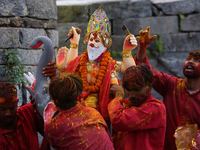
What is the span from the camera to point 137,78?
1863 millimetres

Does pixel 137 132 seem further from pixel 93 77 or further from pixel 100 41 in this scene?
pixel 100 41

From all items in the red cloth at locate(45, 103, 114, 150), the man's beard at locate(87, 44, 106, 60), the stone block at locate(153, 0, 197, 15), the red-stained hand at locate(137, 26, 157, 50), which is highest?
the stone block at locate(153, 0, 197, 15)

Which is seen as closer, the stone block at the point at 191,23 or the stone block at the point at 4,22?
the stone block at the point at 4,22

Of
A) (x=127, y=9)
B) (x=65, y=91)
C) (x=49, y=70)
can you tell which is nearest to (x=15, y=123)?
(x=49, y=70)

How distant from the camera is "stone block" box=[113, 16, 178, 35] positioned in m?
5.48

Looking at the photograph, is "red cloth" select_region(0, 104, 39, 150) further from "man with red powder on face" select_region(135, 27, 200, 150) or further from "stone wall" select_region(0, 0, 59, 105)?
"man with red powder on face" select_region(135, 27, 200, 150)

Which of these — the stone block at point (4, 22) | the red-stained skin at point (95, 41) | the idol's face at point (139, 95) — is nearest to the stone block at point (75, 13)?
the stone block at point (4, 22)

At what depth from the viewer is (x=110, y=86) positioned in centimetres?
279

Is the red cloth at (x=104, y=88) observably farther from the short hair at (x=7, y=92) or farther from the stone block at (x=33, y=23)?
the stone block at (x=33, y=23)

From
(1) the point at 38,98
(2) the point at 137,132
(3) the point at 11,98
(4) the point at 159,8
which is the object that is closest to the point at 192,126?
(2) the point at 137,132

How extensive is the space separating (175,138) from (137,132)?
0.95 meters

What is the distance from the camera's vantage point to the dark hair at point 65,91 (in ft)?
5.39

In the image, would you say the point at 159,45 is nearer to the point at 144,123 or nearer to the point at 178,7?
the point at 178,7

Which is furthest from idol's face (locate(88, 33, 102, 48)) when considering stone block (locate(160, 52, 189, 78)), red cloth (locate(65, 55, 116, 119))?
stone block (locate(160, 52, 189, 78))
